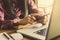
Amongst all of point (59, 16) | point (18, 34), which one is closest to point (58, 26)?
→ point (59, 16)

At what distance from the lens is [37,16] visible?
→ 0.90 meters

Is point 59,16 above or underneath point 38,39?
above

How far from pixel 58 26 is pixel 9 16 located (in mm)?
384

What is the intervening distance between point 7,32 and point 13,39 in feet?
0.21

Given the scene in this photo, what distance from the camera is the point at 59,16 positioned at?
95cm

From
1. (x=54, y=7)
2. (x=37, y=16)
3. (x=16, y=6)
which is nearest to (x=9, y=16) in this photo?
(x=16, y=6)

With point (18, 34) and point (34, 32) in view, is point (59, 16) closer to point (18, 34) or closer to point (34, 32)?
point (34, 32)

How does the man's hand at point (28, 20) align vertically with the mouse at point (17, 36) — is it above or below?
above

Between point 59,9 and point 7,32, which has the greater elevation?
point 59,9

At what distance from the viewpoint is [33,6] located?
879 millimetres

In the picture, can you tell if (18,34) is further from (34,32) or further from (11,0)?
(11,0)

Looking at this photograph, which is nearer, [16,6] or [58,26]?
[16,6]

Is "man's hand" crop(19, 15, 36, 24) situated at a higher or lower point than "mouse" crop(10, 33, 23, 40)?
higher

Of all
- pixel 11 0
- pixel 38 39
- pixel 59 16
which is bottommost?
pixel 38 39
